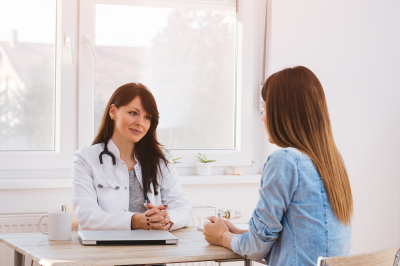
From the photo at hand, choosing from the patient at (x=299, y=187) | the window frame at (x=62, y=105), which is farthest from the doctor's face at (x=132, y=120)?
the patient at (x=299, y=187)

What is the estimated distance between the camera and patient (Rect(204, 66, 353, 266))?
4.37 feet

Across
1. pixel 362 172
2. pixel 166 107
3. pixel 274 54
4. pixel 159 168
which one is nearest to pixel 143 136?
pixel 159 168

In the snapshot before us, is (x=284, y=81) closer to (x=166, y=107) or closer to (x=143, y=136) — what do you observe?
(x=143, y=136)

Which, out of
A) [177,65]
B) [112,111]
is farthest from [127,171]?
[177,65]

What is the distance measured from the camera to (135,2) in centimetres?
283

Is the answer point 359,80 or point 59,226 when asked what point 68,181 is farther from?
point 359,80

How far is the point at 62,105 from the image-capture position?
8.68ft

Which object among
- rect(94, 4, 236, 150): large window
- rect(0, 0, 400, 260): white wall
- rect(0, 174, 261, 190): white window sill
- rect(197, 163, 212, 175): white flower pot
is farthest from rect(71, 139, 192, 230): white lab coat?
rect(0, 0, 400, 260): white wall

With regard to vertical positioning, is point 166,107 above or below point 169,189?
above

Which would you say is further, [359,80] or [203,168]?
[359,80]

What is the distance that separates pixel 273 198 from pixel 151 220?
1.99 feet

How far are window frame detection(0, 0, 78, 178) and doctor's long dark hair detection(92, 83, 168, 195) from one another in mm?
554

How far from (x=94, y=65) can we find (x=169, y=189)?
1.01 metres

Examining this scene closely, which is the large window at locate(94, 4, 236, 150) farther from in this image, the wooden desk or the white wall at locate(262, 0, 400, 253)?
the wooden desk
